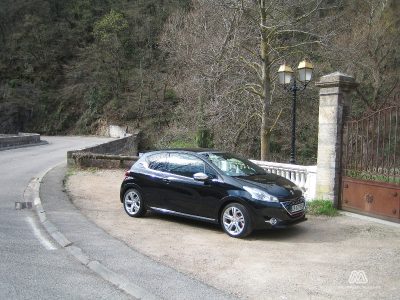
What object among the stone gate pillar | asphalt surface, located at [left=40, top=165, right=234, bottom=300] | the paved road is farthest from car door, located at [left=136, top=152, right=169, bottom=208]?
the stone gate pillar

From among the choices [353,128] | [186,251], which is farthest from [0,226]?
[353,128]

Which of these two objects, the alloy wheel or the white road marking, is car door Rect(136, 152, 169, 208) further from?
the white road marking

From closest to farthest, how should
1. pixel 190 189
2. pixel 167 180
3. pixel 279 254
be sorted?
pixel 279 254
pixel 190 189
pixel 167 180

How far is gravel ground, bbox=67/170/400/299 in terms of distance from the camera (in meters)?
5.64

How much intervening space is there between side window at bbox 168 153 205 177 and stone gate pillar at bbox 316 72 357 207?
136 inches

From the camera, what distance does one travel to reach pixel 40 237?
780 cm

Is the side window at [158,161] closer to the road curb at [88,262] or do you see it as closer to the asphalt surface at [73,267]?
the asphalt surface at [73,267]

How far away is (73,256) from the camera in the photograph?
6727 millimetres

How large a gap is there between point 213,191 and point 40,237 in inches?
124

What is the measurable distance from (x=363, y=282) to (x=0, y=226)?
21.0ft

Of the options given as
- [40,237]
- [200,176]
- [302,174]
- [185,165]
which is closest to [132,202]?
[185,165]

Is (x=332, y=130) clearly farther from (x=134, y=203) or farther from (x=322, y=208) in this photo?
(x=134, y=203)

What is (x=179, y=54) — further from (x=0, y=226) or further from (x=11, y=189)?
(x=0, y=226)

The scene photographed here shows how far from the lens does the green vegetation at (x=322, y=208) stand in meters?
10.2
